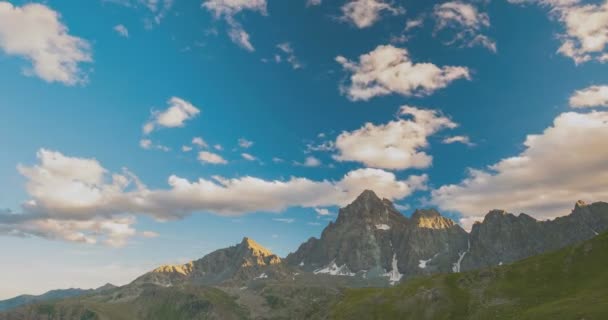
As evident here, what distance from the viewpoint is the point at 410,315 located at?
167500 millimetres

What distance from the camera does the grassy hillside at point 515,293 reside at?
11700 centimetres

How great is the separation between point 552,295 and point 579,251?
2685cm

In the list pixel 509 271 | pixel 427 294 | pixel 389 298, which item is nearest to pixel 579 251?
pixel 509 271

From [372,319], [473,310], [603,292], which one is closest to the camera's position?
[603,292]

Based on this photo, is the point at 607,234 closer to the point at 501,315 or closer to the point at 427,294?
the point at 501,315

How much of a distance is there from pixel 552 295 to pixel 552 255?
107ft

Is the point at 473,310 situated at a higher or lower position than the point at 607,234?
lower

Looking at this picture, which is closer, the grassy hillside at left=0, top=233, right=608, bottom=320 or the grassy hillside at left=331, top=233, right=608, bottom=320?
the grassy hillside at left=0, top=233, right=608, bottom=320

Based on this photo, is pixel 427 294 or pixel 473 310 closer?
pixel 473 310

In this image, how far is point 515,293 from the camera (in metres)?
147

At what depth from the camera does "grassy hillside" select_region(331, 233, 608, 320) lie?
117 m

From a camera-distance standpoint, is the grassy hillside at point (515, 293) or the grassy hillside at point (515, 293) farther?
the grassy hillside at point (515, 293)

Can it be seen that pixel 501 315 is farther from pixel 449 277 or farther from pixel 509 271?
pixel 449 277

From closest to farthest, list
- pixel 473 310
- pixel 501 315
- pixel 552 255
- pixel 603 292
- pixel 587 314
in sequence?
pixel 587 314, pixel 603 292, pixel 501 315, pixel 473 310, pixel 552 255
